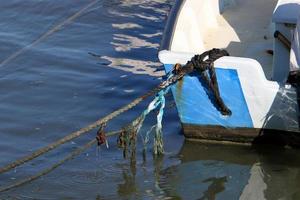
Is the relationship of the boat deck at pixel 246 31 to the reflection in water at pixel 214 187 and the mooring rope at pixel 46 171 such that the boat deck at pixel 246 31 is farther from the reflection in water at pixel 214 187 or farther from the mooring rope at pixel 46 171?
the mooring rope at pixel 46 171

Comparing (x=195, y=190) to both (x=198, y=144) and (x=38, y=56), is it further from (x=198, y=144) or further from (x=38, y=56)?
(x=38, y=56)

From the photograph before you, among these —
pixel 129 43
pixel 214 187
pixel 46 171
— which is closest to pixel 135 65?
pixel 129 43

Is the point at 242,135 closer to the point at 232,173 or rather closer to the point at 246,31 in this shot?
the point at 232,173

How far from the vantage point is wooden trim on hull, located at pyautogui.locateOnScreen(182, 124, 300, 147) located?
18.3 ft

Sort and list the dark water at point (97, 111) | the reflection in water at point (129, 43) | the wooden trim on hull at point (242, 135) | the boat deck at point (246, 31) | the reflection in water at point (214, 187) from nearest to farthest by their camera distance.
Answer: the reflection in water at point (214, 187) < the dark water at point (97, 111) < the wooden trim on hull at point (242, 135) < the boat deck at point (246, 31) < the reflection in water at point (129, 43)

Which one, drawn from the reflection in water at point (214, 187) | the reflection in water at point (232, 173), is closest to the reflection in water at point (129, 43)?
the reflection in water at point (232, 173)

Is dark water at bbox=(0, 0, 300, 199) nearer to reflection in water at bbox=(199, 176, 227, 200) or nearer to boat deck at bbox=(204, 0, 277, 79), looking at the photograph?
reflection in water at bbox=(199, 176, 227, 200)

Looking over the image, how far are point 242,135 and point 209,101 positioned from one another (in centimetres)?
45

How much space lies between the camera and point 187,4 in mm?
6590

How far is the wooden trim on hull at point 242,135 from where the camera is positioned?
558 centimetres

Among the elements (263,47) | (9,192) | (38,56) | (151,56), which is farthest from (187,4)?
(9,192)

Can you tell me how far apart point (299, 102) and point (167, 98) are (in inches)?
70.8

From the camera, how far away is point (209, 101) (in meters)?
5.46

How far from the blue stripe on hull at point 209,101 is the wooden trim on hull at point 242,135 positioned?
0.06 meters
